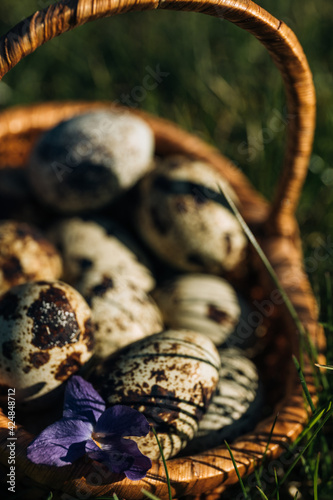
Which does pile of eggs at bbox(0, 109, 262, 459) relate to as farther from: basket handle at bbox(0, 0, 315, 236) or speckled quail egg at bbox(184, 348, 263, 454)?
basket handle at bbox(0, 0, 315, 236)

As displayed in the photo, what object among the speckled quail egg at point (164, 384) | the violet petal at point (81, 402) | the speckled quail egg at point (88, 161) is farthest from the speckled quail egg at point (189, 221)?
the violet petal at point (81, 402)

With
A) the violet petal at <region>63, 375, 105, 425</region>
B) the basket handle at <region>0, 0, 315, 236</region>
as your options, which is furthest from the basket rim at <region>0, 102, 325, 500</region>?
the basket handle at <region>0, 0, 315, 236</region>

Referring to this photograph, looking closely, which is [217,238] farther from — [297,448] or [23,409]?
[23,409]

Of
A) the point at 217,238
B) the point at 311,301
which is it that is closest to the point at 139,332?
the point at 217,238

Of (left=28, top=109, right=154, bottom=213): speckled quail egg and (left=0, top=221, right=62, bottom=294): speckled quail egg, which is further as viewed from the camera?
(left=28, top=109, right=154, bottom=213): speckled quail egg

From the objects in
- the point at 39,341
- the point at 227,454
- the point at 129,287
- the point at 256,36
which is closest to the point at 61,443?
the point at 39,341

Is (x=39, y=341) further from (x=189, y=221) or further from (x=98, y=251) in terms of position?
(x=189, y=221)
